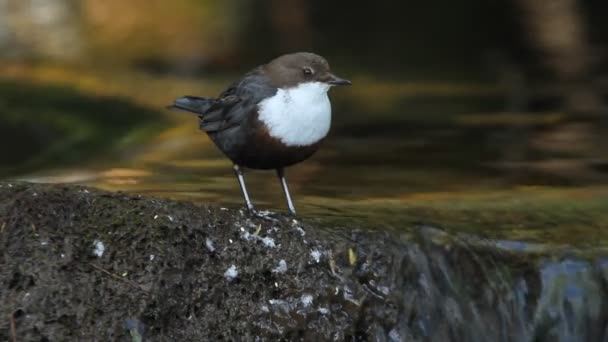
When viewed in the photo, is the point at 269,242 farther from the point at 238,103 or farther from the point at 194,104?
the point at 194,104

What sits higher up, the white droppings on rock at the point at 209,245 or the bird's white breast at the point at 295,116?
the bird's white breast at the point at 295,116

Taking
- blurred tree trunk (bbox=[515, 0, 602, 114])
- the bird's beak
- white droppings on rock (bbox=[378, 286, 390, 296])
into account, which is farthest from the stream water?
blurred tree trunk (bbox=[515, 0, 602, 114])

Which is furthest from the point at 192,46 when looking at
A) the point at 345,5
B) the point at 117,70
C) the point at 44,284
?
the point at 44,284

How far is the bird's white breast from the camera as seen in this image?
4.93m

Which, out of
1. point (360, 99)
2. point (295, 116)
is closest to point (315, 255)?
point (295, 116)

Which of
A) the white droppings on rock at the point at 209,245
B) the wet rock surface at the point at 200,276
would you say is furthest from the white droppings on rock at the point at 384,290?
the white droppings on rock at the point at 209,245

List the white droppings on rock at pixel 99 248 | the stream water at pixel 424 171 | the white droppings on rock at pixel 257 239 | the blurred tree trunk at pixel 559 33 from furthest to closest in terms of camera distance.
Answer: the blurred tree trunk at pixel 559 33 < the stream water at pixel 424 171 < the white droppings on rock at pixel 257 239 < the white droppings on rock at pixel 99 248

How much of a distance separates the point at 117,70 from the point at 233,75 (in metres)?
1.49

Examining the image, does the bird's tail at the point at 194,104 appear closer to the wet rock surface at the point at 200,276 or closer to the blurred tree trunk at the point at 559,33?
the wet rock surface at the point at 200,276

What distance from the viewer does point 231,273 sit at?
4598mm

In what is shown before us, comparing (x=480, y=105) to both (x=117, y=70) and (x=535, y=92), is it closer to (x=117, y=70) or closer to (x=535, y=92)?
(x=535, y=92)

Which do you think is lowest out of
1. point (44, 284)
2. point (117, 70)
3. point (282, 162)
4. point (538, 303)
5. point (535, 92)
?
point (538, 303)

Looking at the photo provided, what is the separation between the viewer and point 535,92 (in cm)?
1220

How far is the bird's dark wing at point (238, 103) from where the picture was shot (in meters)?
5.10
